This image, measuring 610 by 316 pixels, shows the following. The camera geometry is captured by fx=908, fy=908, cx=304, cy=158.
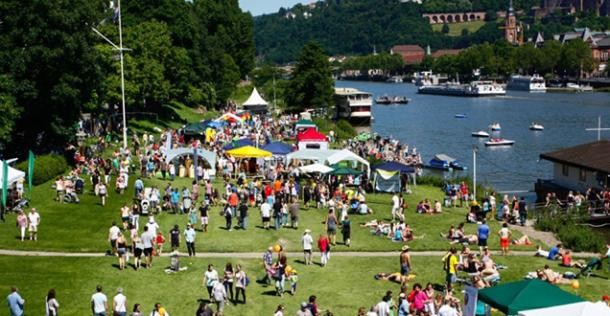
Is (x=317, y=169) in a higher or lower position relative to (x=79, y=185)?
higher

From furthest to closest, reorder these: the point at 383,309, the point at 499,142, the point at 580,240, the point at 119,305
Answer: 1. the point at 499,142
2. the point at 580,240
3. the point at 383,309
4. the point at 119,305

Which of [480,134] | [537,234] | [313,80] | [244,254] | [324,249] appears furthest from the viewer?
[313,80]

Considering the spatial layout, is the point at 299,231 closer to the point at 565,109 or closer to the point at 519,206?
the point at 519,206

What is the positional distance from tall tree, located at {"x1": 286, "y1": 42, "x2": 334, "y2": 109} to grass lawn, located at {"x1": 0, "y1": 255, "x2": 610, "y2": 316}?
270 feet

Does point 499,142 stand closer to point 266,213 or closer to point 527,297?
point 266,213

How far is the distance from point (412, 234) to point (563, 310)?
14864 mm

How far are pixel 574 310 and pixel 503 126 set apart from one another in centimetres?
9789

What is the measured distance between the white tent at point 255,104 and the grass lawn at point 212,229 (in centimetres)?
5986

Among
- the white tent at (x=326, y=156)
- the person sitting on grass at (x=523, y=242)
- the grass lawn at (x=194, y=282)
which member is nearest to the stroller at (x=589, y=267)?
the grass lawn at (x=194, y=282)

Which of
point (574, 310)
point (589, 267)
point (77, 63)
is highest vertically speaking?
point (77, 63)

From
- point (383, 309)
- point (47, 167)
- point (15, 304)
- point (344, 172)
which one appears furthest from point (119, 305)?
point (344, 172)

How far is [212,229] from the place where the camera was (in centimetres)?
3753

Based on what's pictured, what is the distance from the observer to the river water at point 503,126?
76312mm

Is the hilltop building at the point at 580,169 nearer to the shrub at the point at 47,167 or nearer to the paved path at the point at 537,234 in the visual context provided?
the paved path at the point at 537,234
